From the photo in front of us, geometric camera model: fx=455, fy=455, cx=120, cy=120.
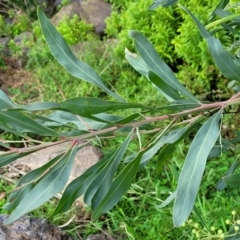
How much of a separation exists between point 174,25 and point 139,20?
27 centimetres

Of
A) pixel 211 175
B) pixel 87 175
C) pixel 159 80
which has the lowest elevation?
pixel 211 175

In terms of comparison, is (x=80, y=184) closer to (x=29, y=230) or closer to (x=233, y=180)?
(x=233, y=180)

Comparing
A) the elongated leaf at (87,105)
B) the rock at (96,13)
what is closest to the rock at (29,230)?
the elongated leaf at (87,105)

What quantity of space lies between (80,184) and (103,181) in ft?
0.16

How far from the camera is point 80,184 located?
35.9 inches

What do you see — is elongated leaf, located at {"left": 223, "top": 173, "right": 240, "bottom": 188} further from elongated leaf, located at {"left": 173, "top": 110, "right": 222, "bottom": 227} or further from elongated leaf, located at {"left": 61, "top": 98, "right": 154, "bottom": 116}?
elongated leaf, located at {"left": 61, "top": 98, "right": 154, "bottom": 116}

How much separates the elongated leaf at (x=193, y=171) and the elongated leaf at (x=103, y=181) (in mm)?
137

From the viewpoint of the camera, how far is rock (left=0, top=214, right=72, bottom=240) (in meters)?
1.83

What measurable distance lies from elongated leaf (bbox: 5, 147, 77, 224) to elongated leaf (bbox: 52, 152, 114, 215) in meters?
0.05

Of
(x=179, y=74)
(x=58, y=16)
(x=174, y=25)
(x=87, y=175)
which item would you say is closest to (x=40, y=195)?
(x=87, y=175)

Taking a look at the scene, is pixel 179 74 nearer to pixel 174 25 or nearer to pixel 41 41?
pixel 174 25

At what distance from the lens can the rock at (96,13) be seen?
4.37 meters

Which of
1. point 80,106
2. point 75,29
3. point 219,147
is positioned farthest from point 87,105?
point 75,29

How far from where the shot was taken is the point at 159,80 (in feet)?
2.73
